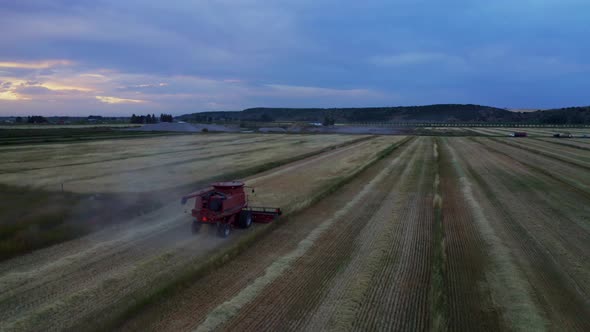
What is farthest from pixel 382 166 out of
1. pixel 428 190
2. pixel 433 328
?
pixel 433 328

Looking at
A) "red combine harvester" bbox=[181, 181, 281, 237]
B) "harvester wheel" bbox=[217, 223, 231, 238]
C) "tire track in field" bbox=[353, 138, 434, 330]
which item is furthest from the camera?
"harvester wheel" bbox=[217, 223, 231, 238]

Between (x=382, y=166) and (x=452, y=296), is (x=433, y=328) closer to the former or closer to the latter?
(x=452, y=296)

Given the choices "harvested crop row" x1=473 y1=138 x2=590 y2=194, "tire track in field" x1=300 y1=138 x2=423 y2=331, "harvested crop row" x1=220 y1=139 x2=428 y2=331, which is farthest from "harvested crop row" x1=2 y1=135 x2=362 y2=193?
"harvested crop row" x1=473 y1=138 x2=590 y2=194

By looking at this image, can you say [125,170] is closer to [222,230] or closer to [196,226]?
[196,226]

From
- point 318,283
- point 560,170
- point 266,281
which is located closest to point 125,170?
point 266,281

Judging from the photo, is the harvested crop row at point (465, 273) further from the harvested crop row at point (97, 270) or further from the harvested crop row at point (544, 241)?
the harvested crop row at point (97, 270)

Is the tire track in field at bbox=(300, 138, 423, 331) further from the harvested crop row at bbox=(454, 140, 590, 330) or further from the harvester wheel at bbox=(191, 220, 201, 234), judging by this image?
the harvester wheel at bbox=(191, 220, 201, 234)
